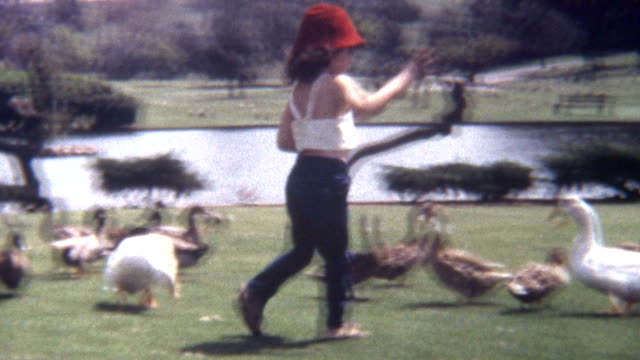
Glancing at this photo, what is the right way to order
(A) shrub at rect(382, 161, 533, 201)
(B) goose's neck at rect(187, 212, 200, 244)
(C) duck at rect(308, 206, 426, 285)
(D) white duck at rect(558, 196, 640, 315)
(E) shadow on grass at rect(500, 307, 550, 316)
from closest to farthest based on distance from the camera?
(D) white duck at rect(558, 196, 640, 315)
(E) shadow on grass at rect(500, 307, 550, 316)
(C) duck at rect(308, 206, 426, 285)
(B) goose's neck at rect(187, 212, 200, 244)
(A) shrub at rect(382, 161, 533, 201)

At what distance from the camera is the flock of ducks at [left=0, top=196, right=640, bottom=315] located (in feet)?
25.6

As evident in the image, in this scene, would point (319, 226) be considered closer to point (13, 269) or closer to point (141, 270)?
point (141, 270)

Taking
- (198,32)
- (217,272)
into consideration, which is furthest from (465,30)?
(217,272)

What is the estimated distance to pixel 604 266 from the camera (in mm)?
7762

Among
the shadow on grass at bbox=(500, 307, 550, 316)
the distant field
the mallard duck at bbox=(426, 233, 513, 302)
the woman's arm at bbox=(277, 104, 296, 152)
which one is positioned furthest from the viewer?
the distant field

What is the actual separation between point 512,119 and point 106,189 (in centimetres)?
1074

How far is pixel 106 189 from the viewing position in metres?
23.3

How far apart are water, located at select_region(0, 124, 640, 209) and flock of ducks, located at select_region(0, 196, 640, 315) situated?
1622cm

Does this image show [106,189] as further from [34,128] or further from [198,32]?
[198,32]

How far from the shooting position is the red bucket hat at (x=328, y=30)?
21.6 feet

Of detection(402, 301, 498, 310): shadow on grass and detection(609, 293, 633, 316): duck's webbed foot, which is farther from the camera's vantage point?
detection(402, 301, 498, 310): shadow on grass

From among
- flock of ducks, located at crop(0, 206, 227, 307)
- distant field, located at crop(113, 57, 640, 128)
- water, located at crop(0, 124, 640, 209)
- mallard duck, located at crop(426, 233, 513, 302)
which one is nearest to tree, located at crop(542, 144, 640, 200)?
water, located at crop(0, 124, 640, 209)

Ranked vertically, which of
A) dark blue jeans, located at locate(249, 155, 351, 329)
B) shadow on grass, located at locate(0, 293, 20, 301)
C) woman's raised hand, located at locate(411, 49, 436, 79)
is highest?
woman's raised hand, located at locate(411, 49, 436, 79)

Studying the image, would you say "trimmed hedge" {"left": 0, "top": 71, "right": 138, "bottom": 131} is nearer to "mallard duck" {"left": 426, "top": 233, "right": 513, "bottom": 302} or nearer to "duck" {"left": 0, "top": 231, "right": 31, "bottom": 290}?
"duck" {"left": 0, "top": 231, "right": 31, "bottom": 290}
